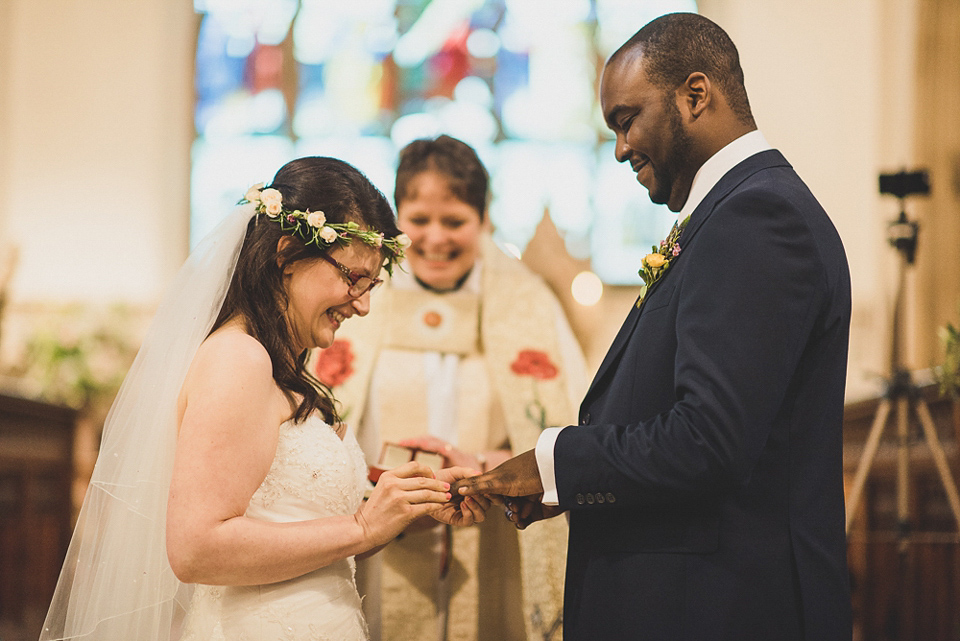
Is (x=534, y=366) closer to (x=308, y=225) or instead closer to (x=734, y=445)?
(x=308, y=225)

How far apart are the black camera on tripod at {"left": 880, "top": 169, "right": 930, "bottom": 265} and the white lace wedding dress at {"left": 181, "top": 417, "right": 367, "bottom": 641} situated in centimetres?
322

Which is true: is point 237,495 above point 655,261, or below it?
below

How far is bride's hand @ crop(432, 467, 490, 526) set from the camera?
2062mm

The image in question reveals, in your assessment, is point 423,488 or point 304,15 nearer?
point 423,488

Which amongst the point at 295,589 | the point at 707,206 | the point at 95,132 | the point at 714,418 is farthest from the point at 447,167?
the point at 95,132

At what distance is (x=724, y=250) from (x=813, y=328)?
0.23 metres

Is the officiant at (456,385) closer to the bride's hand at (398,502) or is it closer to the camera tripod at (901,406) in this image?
the bride's hand at (398,502)

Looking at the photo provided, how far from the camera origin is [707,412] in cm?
153

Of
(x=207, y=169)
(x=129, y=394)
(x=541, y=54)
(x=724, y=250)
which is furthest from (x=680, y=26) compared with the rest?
(x=207, y=169)

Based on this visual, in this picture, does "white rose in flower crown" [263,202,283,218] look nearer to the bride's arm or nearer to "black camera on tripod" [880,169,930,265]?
the bride's arm

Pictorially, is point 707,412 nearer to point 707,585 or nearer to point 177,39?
point 707,585

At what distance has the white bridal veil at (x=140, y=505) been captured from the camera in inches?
77.9

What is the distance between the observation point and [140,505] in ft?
6.58

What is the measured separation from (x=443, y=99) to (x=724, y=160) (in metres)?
6.51
